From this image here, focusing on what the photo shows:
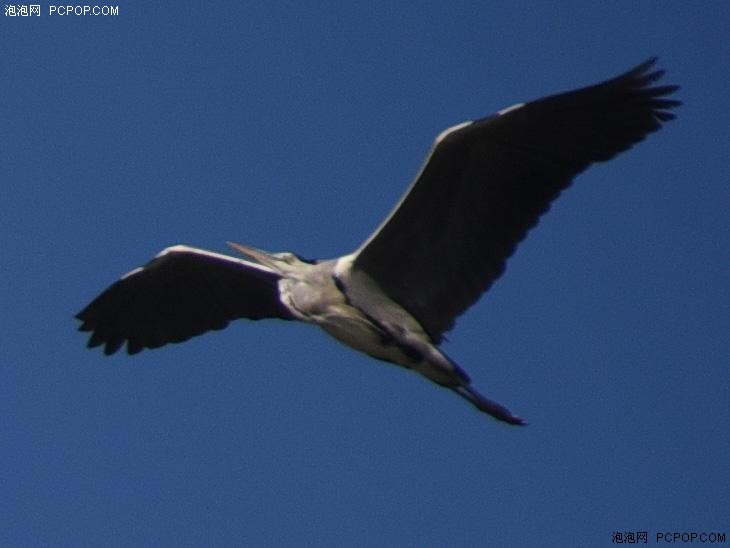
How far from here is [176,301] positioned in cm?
1348

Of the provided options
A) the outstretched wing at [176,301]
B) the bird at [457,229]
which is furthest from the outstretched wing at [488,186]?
the outstretched wing at [176,301]

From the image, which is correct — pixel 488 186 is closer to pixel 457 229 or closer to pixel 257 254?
pixel 457 229

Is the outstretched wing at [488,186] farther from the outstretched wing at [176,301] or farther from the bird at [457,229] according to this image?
the outstretched wing at [176,301]

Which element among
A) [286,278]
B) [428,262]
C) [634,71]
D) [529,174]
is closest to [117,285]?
[286,278]

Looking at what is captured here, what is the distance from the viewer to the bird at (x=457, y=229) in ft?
36.3

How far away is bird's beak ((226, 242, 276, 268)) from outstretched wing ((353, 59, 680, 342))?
86 centimetres

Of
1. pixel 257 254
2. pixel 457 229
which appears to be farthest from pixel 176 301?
pixel 457 229

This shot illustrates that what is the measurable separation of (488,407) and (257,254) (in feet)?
6.96

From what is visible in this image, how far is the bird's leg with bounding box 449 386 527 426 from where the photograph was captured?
11.4 m

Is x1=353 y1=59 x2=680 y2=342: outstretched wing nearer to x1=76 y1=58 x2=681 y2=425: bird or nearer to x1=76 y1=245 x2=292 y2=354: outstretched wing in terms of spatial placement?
x1=76 y1=58 x2=681 y2=425: bird

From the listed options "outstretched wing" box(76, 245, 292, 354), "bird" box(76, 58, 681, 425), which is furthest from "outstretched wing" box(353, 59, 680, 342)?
"outstretched wing" box(76, 245, 292, 354)

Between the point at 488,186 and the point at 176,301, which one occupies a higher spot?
the point at 488,186

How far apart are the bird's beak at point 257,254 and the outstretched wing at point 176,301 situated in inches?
4.8

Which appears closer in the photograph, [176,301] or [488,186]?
[488,186]
